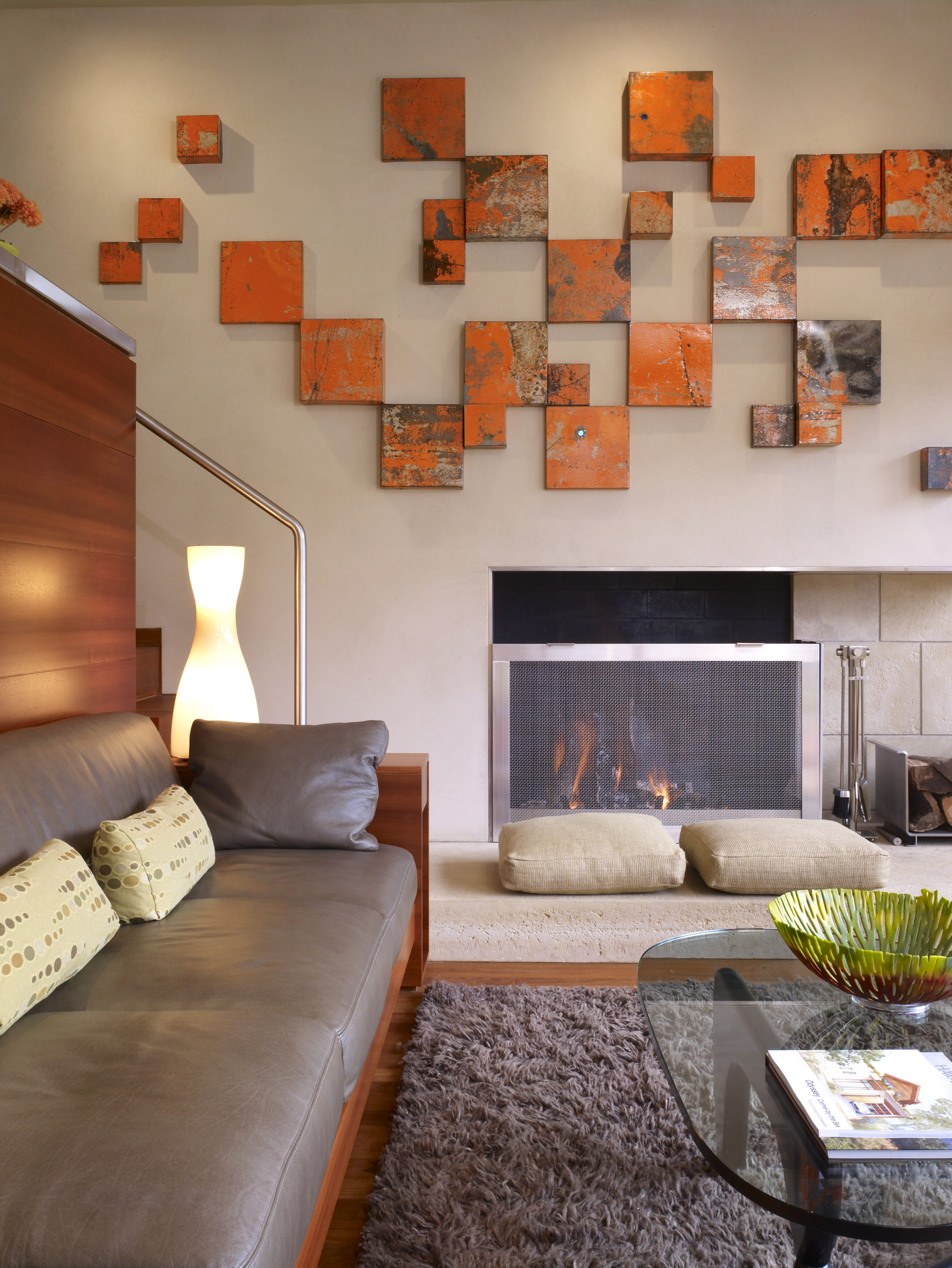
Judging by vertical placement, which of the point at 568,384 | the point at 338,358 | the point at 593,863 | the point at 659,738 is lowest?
the point at 593,863

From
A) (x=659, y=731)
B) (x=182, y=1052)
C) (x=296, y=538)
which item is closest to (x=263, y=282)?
(x=296, y=538)

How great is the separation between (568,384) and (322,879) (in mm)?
2454

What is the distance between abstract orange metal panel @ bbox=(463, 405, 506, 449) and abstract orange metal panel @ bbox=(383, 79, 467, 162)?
105 centimetres

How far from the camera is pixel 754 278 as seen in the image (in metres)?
3.65

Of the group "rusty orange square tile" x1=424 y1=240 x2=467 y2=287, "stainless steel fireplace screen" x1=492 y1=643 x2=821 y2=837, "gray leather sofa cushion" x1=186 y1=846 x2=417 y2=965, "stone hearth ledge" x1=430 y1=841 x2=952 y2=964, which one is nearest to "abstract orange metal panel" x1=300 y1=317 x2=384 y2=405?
"rusty orange square tile" x1=424 y1=240 x2=467 y2=287

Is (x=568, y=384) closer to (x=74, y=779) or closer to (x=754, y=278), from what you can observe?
(x=754, y=278)

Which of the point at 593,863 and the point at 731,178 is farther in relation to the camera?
the point at 731,178

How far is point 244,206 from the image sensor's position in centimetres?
370

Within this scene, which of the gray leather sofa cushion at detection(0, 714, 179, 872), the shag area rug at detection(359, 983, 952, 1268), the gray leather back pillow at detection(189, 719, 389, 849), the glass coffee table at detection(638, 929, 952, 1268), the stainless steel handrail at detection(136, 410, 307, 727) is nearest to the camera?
the glass coffee table at detection(638, 929, 952, 1268)

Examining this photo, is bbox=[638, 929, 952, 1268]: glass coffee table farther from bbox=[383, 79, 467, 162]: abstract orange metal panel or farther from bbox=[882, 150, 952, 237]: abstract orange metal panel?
bbox=[383, 79, 467, 162]: abstract orange metal panel

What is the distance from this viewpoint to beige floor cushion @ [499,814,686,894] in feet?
9.50

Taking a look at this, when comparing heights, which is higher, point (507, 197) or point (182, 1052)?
point (507, 197)

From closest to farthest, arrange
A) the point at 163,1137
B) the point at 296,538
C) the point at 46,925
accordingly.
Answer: the point at 163,1137, the point at 46,925, the point at 296,538

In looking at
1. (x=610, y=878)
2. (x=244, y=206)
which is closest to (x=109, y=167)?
(x=244, y=206)
